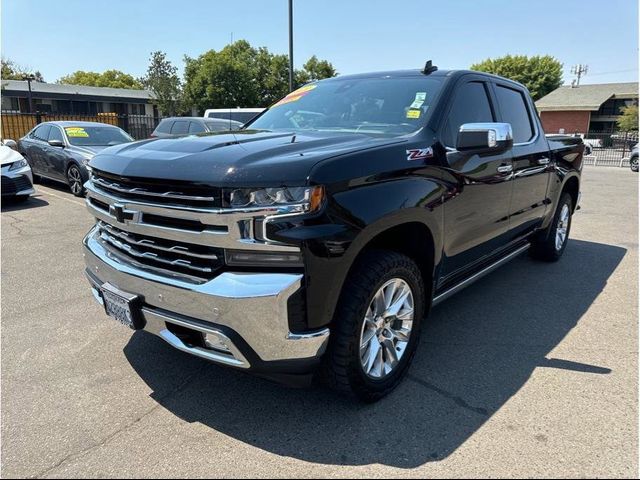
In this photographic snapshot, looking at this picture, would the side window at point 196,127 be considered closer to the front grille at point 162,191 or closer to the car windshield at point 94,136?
the car windshield at point 94,136

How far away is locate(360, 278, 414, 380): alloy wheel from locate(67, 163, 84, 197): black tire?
857 centimetres

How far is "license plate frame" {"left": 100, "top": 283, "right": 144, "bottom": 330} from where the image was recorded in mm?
2582

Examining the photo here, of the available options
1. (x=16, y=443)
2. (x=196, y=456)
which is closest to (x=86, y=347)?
(x=16, y=443)

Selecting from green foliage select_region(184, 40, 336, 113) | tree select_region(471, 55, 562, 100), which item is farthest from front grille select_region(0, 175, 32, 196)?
tree select_region(471, 55, 562, 100)

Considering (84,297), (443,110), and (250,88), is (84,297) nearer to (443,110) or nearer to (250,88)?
(443,110)

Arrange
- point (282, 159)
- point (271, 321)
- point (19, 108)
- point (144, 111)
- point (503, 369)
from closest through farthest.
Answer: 1. point (271, 321)
2. point (282, 159)
3. point (503, 369)
4. point (19, 108)
5. point (144, 111)

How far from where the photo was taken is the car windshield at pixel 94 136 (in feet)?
33.6

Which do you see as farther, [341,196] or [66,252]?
[66,252]

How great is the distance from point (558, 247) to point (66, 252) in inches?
238

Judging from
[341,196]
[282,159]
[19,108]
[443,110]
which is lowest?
[341,196]

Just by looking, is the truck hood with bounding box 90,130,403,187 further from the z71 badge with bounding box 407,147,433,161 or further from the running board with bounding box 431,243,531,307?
the running board with bounding box 431,243,531,307

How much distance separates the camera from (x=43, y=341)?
3576 mm

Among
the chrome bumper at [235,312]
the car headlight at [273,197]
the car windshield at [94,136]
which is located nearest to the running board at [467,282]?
the chrome bumper at [235,312]

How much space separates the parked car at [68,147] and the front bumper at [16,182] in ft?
3.19
